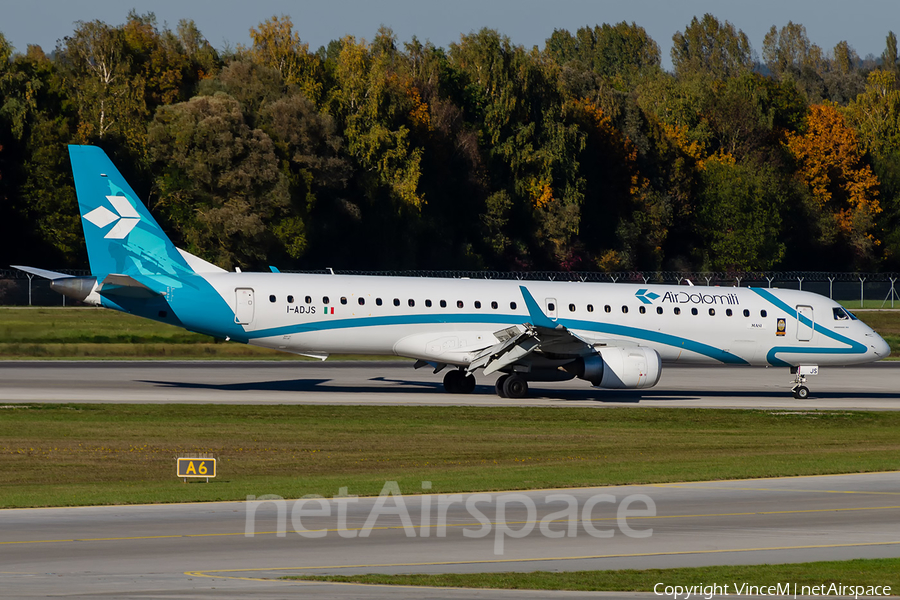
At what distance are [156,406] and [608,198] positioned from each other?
73.2 m

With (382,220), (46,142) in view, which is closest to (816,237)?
(382,220)

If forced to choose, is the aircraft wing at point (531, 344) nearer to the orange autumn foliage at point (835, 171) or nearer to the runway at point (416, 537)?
the runway at point (416, 537)

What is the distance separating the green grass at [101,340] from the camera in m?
48.8

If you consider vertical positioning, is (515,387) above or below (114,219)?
below

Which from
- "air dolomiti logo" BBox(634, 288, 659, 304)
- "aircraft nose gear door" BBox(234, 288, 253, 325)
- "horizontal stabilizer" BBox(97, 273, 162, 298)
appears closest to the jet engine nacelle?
"air dolomiti logo" BBox(634, 288, 659, 304)

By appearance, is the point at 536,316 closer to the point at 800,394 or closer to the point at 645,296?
the point at 645,296

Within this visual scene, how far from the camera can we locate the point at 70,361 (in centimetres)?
4503

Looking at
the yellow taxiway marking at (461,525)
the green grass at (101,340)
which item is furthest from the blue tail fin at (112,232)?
the yellow taxiway marking at (461,525)

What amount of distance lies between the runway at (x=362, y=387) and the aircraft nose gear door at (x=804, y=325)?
2.02m

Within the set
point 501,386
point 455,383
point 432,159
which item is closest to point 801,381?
point 501,386

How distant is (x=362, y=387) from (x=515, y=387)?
5.54 m

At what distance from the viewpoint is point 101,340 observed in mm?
51656

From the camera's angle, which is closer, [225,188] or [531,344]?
[531,344]

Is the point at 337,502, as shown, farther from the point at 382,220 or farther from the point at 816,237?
the point at 816,237
